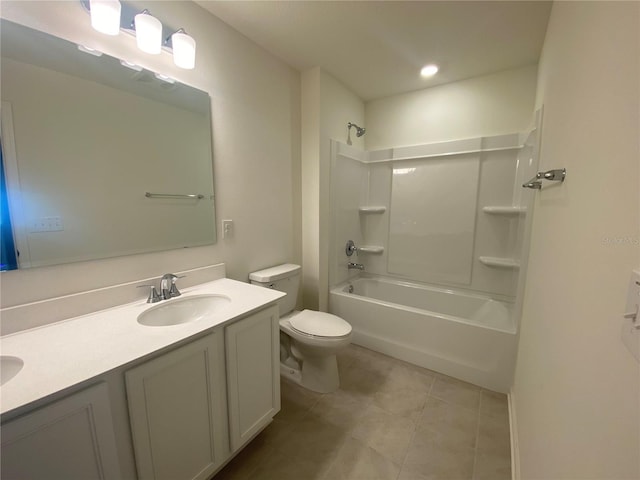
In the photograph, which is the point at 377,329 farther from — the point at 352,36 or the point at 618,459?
the point at 352,36

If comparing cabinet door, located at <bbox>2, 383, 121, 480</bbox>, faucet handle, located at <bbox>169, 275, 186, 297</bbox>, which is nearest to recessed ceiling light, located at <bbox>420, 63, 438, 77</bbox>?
faucet handle, located at <bbox>169, 275, 186, 297</bbox>

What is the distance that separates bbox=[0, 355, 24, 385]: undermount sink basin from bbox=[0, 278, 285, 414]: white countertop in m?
0.02

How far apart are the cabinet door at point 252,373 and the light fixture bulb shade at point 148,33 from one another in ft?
4.50

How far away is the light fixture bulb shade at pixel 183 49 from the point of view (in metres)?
1.31

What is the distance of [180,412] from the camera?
98 cm

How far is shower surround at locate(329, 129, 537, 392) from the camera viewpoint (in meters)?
1.92

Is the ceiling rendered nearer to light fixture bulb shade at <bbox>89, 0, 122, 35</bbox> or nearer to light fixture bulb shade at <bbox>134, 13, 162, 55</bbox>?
light fixture bulb shade at <bbox>134, 13, 162, 55</bbox>

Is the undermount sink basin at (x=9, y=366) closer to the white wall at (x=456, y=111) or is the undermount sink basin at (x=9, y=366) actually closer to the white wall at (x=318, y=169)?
the white wall at (x=318, y=169)

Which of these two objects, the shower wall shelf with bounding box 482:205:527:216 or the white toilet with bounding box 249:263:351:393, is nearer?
the white toilet with bounding box 249:263:351:393

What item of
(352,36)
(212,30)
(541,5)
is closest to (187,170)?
(212,30)

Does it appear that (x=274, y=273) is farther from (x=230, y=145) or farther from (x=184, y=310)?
(x=230, y=145)

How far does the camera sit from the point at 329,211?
7.89ft

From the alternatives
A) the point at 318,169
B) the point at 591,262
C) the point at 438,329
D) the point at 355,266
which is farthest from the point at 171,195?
the point at 438,329

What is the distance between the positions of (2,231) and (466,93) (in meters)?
3.17
